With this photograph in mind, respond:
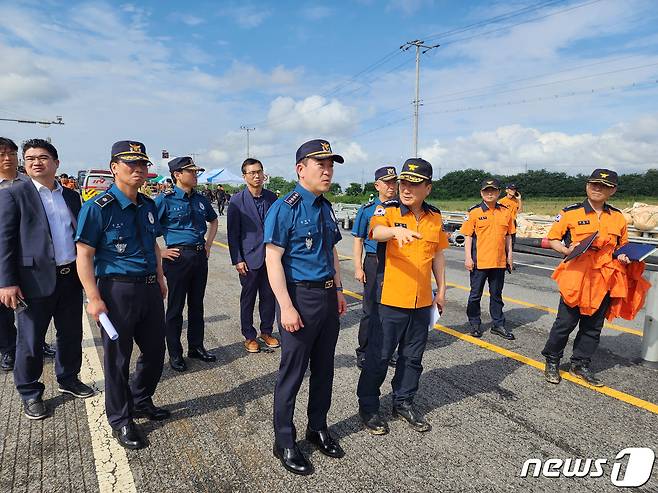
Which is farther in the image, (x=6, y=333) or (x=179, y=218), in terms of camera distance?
(x=179, y=218)

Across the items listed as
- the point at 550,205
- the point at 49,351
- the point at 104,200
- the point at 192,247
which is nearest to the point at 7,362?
the point at 49,351

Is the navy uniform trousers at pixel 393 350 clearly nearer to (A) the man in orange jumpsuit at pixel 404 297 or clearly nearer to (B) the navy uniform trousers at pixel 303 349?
(A) the man in orange jumpsuit at pixel 404 297

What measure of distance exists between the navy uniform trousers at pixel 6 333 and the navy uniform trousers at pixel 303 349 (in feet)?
10.2

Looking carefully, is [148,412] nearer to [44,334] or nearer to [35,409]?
[35,409]

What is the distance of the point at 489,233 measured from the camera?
17.7 ft

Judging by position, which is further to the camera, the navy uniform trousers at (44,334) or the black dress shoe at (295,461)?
the navy uniform trousers at (44,334)

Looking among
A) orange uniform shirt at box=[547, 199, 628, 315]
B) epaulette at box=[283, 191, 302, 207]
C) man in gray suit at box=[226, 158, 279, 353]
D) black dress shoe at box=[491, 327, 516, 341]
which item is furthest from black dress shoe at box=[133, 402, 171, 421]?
black dress shoe at box=[491, 327, 516, 341]

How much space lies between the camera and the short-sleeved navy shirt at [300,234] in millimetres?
2680

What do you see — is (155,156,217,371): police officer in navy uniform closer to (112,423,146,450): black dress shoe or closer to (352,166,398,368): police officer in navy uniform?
(112,423,146,450): black dress shoe

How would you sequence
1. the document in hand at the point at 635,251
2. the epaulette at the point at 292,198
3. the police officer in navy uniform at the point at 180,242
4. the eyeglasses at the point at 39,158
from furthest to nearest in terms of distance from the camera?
the police officer in navy uniform at the point at 180,242, the document in hand at the point at 635,251, the eyeglasses at the point at 39,158, the epaulette at the point at 292,198

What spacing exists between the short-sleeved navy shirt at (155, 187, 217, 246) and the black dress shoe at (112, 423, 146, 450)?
1.85 meters

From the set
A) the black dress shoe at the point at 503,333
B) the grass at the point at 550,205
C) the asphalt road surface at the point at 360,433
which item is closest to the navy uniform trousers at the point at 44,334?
the asphalt road surface at the point at 360,433

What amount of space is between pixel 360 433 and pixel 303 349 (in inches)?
35.7

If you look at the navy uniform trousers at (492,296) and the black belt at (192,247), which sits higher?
the black belt at (192,247)
